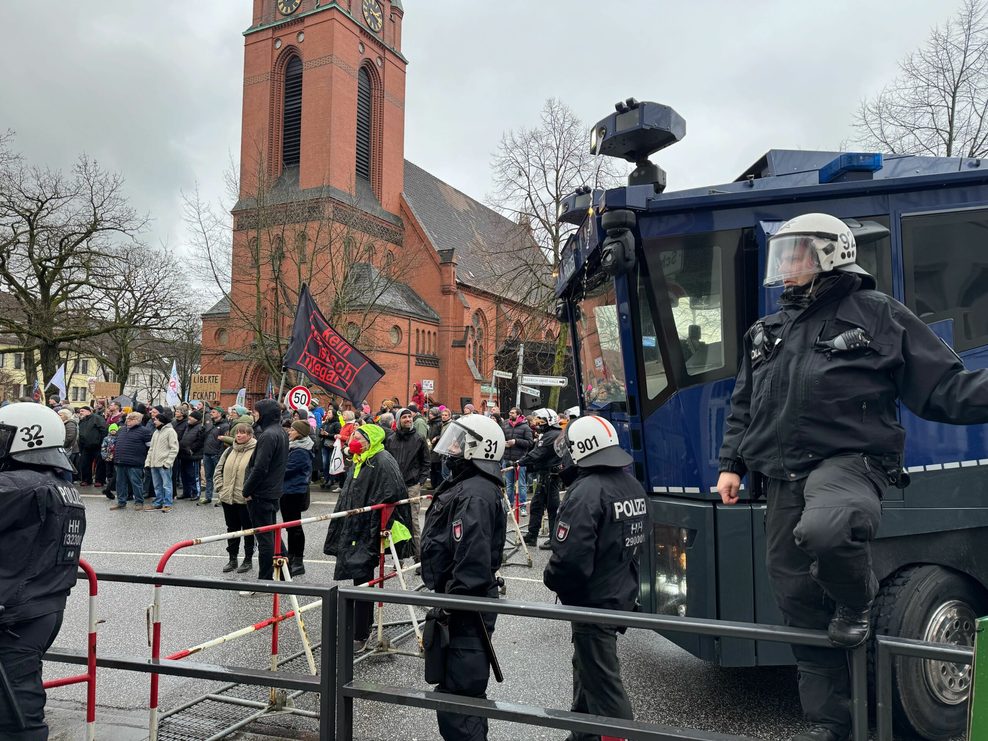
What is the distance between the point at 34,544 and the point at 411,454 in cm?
848

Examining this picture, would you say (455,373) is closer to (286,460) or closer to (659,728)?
(286,460)

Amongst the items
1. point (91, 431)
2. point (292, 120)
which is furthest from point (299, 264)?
point (292, 120)

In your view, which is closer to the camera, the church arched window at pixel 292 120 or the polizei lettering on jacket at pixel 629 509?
the polizei lettering on jacket at pixel 629 509

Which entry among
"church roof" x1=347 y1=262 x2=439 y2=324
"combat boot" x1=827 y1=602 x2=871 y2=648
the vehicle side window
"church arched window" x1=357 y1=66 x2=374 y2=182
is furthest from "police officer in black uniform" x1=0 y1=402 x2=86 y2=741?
"church arched window" x1=357 y1=66 x2=374 y2=182

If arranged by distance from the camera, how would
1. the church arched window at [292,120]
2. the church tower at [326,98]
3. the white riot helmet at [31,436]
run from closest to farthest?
the white riot helmet at [31,436] < the church tower at [326,98] < the church arched window at [292,120]

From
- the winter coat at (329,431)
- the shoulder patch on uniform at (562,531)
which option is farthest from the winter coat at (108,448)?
the shoulder patch on uniform at (562,531)

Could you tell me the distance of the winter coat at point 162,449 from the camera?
13.9 metres

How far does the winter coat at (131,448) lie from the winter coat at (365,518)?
947cm

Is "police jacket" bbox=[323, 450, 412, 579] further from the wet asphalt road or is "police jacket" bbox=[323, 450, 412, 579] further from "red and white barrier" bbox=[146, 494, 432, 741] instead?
the wet asphalt road

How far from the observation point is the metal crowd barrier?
2.28 metres

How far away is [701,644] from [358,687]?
83.6 inches

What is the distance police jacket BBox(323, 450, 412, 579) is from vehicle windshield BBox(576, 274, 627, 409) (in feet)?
6.23

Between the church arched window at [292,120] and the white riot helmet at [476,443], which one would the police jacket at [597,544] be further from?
the church arched window at [292,120]

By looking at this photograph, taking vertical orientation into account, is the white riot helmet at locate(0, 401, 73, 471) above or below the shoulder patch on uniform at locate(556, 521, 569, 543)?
above
